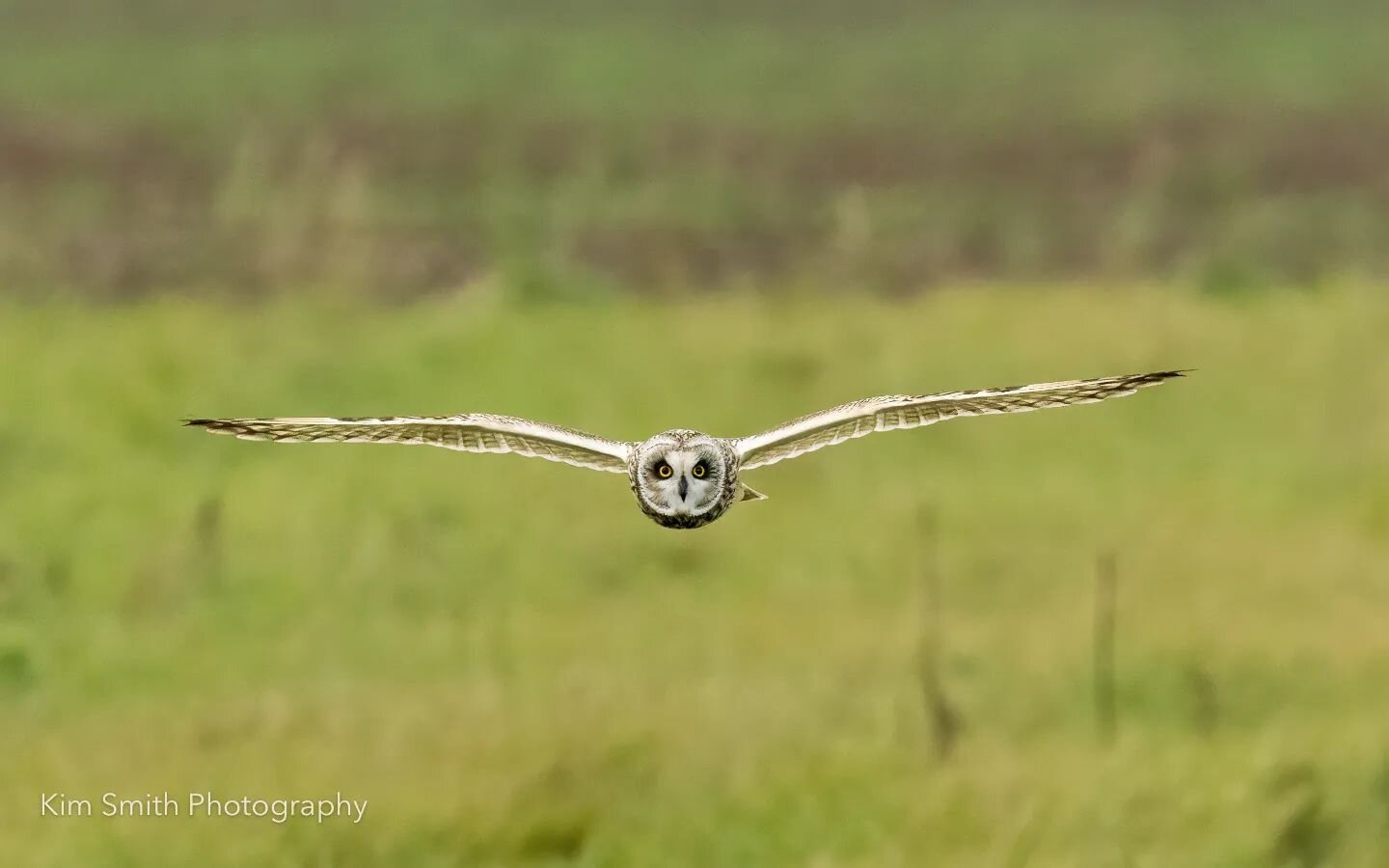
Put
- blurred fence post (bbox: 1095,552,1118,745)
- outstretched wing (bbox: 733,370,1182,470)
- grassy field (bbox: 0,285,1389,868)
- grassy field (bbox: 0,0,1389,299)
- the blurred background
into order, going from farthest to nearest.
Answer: grassy field (bbox: 0,0,1389,299), blurred fence post (bbox: 1095,552,1118,745), the blurred background, grassy field (bbox: 0,285,1389,868), outstretched wing (bbox: 733,370,1182,470)

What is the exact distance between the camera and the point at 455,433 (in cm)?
609

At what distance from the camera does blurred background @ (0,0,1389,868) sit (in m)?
10.8

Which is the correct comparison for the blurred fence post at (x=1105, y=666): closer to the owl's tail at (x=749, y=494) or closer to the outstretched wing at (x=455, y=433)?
the owl's tail at (x=749, y=494)

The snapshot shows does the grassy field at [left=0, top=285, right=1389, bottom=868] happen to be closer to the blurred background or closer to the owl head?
the blurred background

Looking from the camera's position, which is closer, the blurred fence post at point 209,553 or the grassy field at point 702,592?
the grassy field at point 702,592

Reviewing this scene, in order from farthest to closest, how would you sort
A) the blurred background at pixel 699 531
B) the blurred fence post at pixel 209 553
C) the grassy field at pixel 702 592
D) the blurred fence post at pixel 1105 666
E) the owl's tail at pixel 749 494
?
the blurred fence post at pixel 209 553 → the blurred fence post at pixel 1105 666 → the blurred background at pixel 699 531 → the grassy field at pixel 702 592 → the owl's tail at pixel 749 494

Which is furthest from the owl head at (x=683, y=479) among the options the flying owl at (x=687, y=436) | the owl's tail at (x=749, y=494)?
the owl's tail at (x=749, y=494)

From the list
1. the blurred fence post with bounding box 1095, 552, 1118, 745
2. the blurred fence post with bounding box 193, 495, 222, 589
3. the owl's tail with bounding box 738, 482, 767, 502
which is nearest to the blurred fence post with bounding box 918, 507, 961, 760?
the blurred fence post with bounding box 1095, 552, 1118, 745

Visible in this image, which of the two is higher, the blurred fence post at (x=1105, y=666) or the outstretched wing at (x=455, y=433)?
the outstretched wing at (x=455, y=433)

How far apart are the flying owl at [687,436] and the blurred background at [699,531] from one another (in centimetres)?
413

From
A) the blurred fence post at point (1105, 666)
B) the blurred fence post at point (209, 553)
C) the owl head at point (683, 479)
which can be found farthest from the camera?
the blurred fence post at point (209, 553)

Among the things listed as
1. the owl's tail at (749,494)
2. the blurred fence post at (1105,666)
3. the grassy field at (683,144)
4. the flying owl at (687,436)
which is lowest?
the blurred fence post at (1105,666)

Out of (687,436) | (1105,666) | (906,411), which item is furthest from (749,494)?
(1105,666)

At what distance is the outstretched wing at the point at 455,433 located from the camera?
5.95 m
